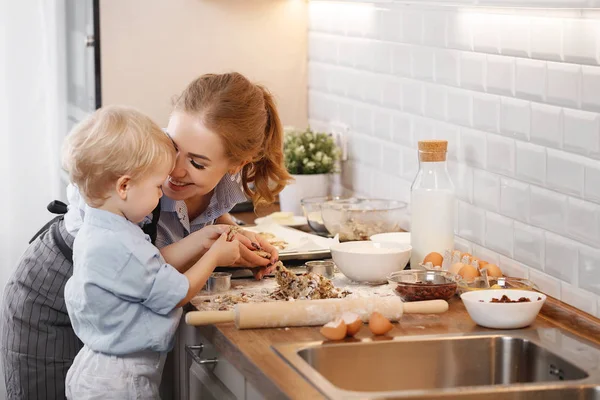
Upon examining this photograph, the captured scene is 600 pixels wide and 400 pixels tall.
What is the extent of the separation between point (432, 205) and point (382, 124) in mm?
632

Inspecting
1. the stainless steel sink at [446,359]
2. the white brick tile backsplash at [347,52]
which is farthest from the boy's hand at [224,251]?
the white brick tile backsplash at [347,52]

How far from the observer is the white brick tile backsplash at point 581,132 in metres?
1.96

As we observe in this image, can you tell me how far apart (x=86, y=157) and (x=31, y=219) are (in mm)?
1408

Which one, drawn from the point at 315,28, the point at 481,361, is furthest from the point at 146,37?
the point at 481,361

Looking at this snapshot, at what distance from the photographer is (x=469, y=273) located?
7.18ft

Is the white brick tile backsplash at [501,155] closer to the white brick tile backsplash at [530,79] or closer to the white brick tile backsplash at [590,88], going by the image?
the white brick tile backsplash at [530,79]

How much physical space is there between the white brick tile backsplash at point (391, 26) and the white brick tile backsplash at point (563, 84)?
0.78 m

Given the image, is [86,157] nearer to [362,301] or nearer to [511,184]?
[362,301]

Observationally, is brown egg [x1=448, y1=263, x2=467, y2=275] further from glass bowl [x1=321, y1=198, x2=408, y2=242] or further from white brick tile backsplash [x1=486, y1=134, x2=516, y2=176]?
glass bowl [x1=321, y1=198, x2=408, y2=242]

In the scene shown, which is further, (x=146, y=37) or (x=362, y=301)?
(x=146, y=37)

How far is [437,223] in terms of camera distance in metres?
2.39

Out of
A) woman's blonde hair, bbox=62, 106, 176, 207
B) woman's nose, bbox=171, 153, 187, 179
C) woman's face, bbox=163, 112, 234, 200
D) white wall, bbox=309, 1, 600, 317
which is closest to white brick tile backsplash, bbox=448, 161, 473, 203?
white wall, bbox=309, 1, 600, 317

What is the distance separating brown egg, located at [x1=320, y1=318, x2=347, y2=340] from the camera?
1.88m

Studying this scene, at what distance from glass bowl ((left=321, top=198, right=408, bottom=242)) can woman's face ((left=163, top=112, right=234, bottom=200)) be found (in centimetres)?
56
